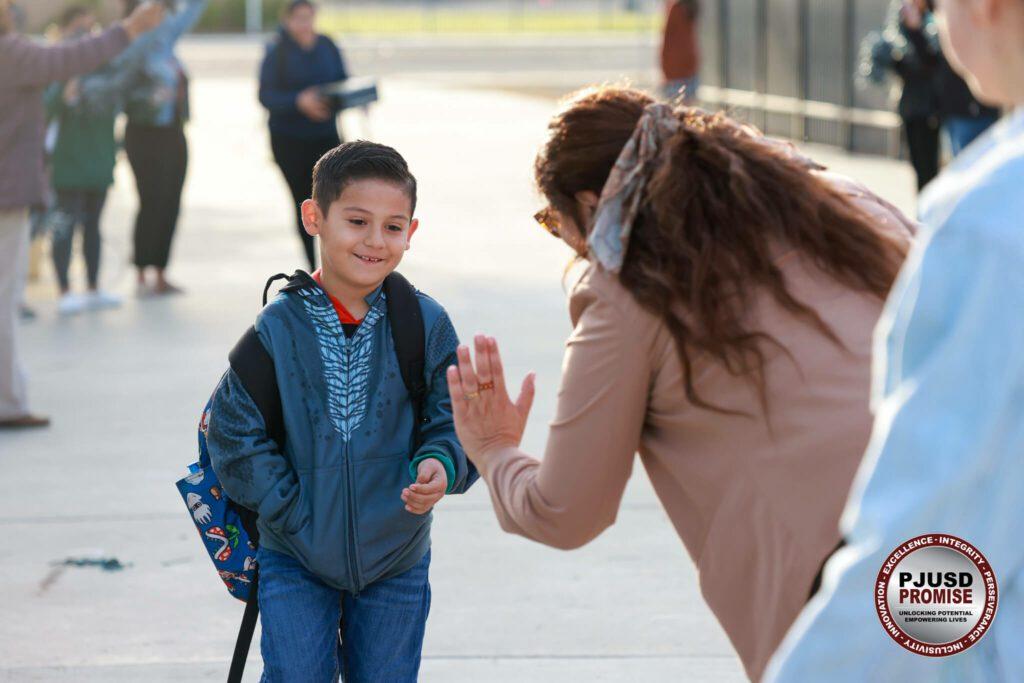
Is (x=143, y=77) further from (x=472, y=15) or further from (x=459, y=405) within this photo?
(x=472, y=15)

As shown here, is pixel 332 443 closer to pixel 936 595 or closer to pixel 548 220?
pixel 548 220

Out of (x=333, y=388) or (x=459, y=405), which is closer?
(x=459, y=405)

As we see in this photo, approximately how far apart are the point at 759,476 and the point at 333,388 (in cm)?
112

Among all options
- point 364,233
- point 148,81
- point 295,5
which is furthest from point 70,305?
point 364,233

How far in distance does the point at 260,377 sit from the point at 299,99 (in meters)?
6.87

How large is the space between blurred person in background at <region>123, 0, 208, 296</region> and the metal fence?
27.4ft

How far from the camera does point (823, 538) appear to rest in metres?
2.13

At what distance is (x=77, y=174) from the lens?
31.3ft

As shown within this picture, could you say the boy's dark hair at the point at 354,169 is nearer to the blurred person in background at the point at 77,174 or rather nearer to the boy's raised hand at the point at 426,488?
the boy's raised hand at the point at 426,488

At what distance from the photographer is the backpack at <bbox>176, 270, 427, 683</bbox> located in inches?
121

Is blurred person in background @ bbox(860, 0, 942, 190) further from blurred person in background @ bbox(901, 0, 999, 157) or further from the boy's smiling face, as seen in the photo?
the boy's smiling face

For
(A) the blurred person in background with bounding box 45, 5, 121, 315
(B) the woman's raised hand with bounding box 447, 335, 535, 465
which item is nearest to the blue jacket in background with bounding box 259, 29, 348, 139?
(A) the blurred person in background with bounding box 45, 5, 121, 315

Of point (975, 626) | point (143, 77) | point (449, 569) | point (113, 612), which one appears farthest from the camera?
point (143, 77)

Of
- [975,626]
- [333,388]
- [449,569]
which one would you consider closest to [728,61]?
[449,569]
